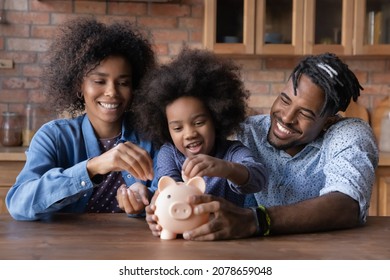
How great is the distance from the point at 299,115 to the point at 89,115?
0.62 m

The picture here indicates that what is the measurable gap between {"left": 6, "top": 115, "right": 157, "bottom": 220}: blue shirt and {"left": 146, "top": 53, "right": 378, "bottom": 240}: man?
27cm

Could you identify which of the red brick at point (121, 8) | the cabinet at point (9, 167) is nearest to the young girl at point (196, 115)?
the cabinet at point (9, 167)

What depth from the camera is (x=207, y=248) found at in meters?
1.29

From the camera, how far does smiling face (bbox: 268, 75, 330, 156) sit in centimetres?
173

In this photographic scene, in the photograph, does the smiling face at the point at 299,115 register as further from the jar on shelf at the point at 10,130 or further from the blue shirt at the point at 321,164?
the jar on shelf at the point at 10,130

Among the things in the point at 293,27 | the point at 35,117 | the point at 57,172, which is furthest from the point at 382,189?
the point at 57,172

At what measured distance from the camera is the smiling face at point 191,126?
163 centimetres

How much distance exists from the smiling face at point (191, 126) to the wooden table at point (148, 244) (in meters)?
0.24

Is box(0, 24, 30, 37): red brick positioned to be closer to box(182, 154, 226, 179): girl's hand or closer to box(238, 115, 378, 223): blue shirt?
box(238, 115, 378, 223): blue shirt

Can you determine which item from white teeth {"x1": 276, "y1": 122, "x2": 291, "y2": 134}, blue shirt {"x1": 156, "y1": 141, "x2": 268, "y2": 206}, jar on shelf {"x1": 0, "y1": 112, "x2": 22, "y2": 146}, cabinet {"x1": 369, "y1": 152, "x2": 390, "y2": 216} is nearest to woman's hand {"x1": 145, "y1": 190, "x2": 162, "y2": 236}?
blue shirt {"x1": 156, "y1": 141, "x2": 268, "y2": 206}

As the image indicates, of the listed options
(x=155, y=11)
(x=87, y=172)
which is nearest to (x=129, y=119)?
(x=87, y=172)

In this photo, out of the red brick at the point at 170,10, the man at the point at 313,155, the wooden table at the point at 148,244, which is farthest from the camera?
the red brick at the point at 170,10

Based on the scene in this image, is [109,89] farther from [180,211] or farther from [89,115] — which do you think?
[180,211]

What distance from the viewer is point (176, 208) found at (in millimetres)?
1330
